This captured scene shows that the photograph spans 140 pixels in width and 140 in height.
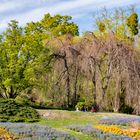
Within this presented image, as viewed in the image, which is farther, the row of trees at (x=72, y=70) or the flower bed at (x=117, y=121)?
the row of trees at (x=72, y=70)

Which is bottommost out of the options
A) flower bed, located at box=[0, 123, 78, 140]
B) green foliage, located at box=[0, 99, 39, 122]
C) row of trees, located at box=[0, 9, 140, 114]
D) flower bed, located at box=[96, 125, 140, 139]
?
flower bed, located at box=[96, 125, 140, 139]

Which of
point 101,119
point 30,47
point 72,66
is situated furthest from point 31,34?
point 101,119

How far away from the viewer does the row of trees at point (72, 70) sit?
103 ft

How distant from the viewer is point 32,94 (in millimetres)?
34188

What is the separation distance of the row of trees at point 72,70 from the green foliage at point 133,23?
18069 millimetres

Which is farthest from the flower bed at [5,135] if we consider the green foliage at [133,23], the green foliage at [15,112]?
the green foliage at [133,23]

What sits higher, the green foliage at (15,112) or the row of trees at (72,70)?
Answer: the row of trees at (72,70)

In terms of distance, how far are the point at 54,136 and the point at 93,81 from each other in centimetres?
1612

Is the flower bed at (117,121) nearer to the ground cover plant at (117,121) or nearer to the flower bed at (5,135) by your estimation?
the ground cover plant at (117,121)

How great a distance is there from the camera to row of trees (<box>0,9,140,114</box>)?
31.5 metres

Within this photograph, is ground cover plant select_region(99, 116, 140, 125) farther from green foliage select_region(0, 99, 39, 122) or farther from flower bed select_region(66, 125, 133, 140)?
green foliage select_region(0, 99, 39, 122)

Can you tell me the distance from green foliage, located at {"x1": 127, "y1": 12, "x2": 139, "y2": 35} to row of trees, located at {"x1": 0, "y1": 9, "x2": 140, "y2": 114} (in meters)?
18.1

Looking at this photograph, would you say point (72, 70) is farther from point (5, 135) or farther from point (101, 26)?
point (101, 26)

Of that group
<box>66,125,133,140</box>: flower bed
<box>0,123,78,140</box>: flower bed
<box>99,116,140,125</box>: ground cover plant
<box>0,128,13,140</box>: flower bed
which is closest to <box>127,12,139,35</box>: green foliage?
<box>99,116,140,125</box>: ground cover plant
